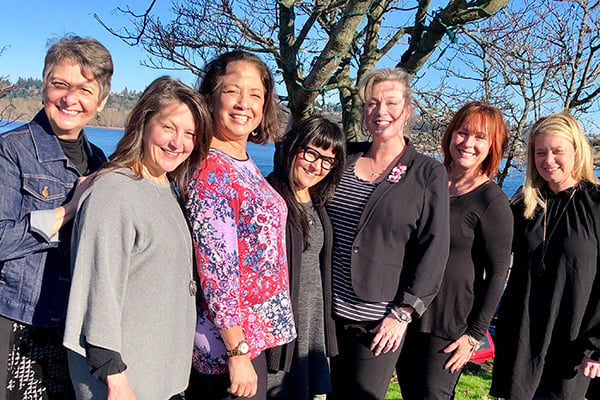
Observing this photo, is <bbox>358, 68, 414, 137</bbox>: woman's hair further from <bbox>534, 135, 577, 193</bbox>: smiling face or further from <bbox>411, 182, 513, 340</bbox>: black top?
<bbox>534, 135, 577, 193</bbox>: smiling face

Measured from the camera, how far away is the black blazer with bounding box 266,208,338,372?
235cm

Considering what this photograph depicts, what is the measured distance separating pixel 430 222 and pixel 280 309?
101 centimetres

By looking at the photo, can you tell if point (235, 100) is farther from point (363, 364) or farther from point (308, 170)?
point (363, 364)

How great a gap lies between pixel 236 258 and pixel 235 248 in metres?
0.05

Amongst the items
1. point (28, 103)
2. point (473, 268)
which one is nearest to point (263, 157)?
point (28, 103)

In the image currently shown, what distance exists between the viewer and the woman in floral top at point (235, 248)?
2029 mm

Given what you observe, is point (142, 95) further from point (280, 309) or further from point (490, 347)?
point (490, 347)

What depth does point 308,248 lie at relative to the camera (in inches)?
100

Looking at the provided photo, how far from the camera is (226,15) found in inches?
180

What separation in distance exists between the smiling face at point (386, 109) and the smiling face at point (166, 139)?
1240 mm

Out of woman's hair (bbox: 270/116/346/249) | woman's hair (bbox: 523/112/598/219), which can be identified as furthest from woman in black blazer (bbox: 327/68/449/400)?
woman's hair (bbox: 523/112/598/219)

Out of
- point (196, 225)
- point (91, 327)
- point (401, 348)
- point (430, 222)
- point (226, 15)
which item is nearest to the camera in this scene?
point (91, 327)

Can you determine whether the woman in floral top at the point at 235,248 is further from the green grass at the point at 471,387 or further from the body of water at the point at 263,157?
the green grass at the point at 471,387

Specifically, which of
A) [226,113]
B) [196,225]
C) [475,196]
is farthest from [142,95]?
[475,196]
